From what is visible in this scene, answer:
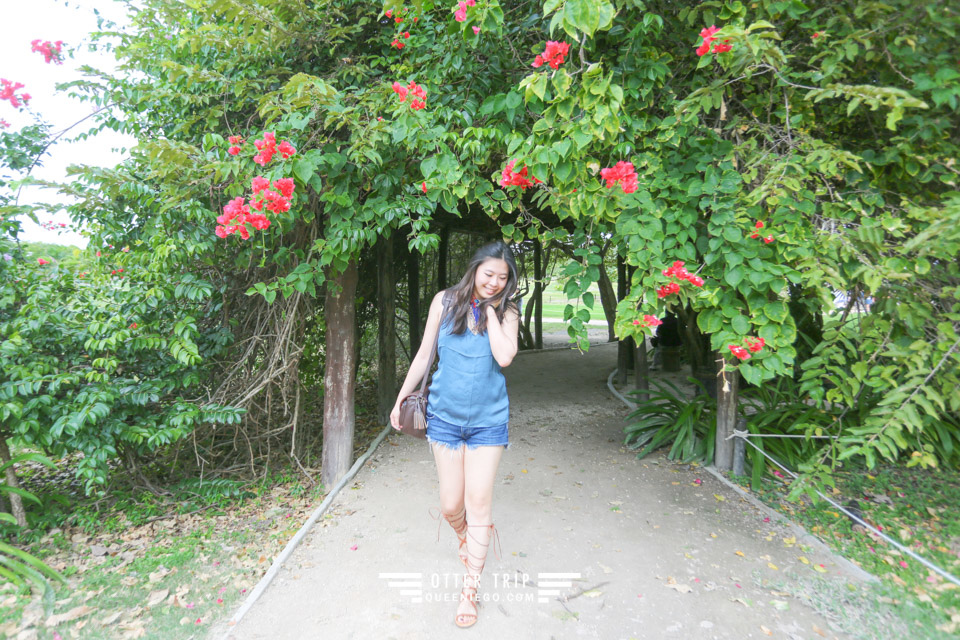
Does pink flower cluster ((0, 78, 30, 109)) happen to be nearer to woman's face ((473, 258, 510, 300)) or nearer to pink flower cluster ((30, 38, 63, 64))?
pink flower cluster ((30, 38, 63, 64))

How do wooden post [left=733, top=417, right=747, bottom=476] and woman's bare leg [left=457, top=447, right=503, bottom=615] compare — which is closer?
woman's bare leg [left=457, top=447, right=503, bottom=615]

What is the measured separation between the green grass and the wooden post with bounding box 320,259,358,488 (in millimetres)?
2924

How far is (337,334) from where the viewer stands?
3906 millimetres

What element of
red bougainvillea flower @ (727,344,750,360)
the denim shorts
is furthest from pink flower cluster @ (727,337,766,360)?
the denim shorts

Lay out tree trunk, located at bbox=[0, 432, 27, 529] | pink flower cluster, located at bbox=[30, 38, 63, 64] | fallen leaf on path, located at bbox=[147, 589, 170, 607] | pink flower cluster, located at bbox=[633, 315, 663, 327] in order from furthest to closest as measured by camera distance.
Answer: pink flower cluster, located at bbox=[30, 38, 63, 64]
tree trunk, located at bbox=[0, 432, 27, 529]
fallen leaf on path, located at bbox=[147, 589, 170, 607]
pink flower cluster, located at bbox=[633, 315, 663, 327]

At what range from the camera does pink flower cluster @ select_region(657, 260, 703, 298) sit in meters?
2.38

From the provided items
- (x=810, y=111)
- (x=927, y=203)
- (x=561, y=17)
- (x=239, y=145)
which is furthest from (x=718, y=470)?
(x=239, y=145)

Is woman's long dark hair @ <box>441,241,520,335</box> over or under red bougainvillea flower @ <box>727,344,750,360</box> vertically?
over

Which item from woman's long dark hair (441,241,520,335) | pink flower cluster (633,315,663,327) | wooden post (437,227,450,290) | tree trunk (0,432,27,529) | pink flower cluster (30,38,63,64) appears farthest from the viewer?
wooden post (437,227,450,290)

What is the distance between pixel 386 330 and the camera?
5.38 meters

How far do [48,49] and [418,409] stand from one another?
3521 millimetres

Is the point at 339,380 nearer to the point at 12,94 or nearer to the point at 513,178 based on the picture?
the point at 513,178

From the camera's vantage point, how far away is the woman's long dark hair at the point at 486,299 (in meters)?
2.26

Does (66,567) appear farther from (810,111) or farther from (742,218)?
(810,111)
